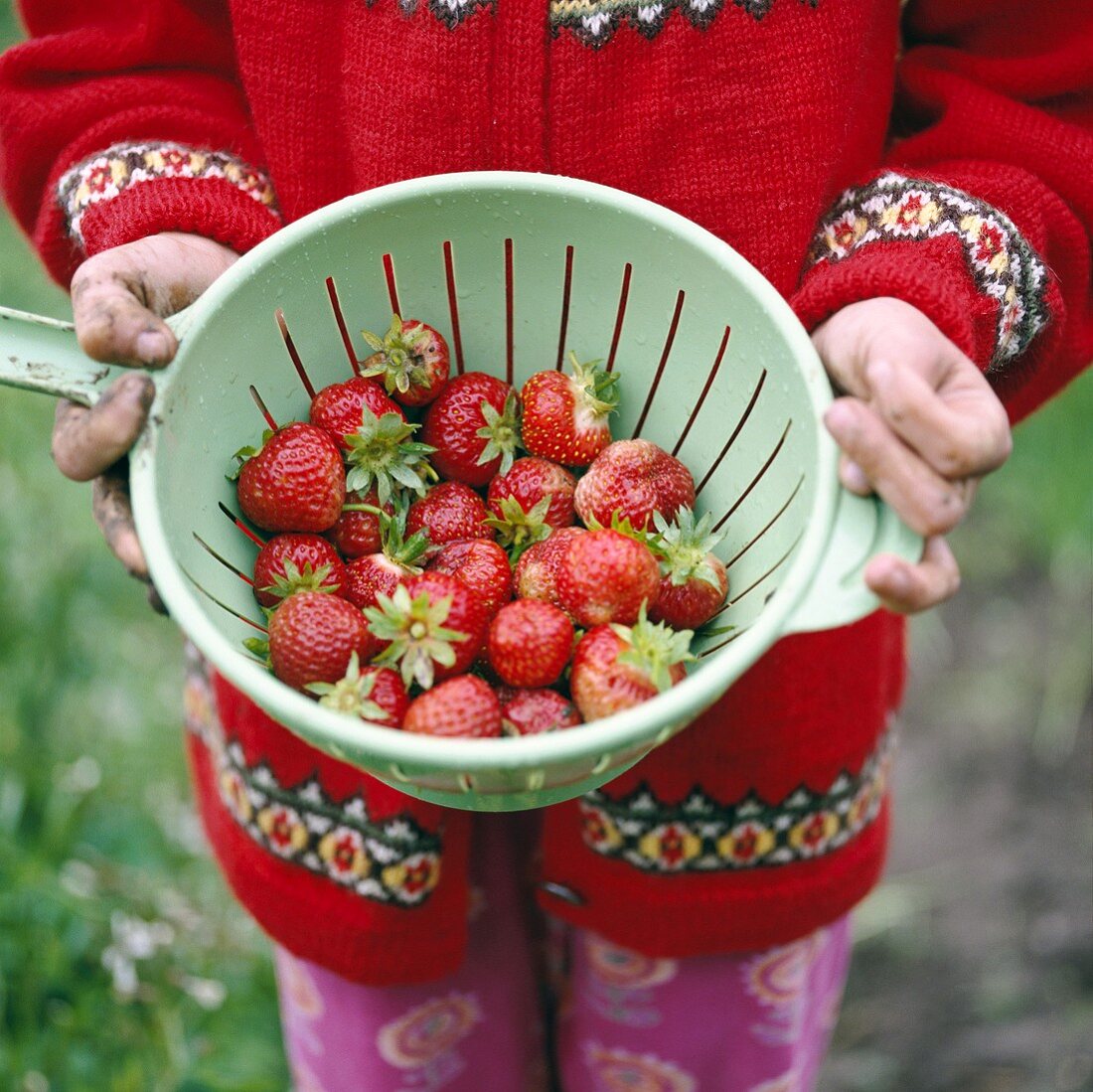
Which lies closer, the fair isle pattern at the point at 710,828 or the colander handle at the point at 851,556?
the colander handle at the point at 851,556

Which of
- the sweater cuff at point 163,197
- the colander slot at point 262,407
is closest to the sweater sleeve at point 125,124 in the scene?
the sweater cuff at point 163,197

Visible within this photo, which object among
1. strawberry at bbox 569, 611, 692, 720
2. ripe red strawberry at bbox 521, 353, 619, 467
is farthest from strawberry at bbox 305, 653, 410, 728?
ripe red strawberry at bbox 521, 353, 619, 467

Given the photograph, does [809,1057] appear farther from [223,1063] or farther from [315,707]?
[315,707]

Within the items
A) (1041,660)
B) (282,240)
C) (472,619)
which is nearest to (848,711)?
(472,619)

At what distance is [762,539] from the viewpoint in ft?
2.47

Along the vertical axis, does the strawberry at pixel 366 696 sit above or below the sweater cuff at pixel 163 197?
below

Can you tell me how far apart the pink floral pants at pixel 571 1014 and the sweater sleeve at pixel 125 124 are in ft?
1.80

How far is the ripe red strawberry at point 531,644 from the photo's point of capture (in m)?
0.76

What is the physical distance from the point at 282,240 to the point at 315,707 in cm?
31

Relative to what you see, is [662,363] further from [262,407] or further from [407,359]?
[262,407]

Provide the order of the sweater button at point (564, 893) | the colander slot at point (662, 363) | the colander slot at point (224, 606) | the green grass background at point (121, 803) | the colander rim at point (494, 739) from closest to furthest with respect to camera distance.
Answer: the colander rim at point (494, 739)
the colander slot at point (224, 606)
the colander slot at point (662, 363)
the sweater button at point (564, 893)
the green grass background at point (121, 803)

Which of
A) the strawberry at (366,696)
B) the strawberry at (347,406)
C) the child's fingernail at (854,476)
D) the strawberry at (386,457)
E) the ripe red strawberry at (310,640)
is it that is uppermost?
the child's fingernail at (854,476)

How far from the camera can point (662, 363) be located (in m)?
0.84

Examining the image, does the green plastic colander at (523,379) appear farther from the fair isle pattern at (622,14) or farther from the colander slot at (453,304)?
the fair isle pattern at (622,14)
